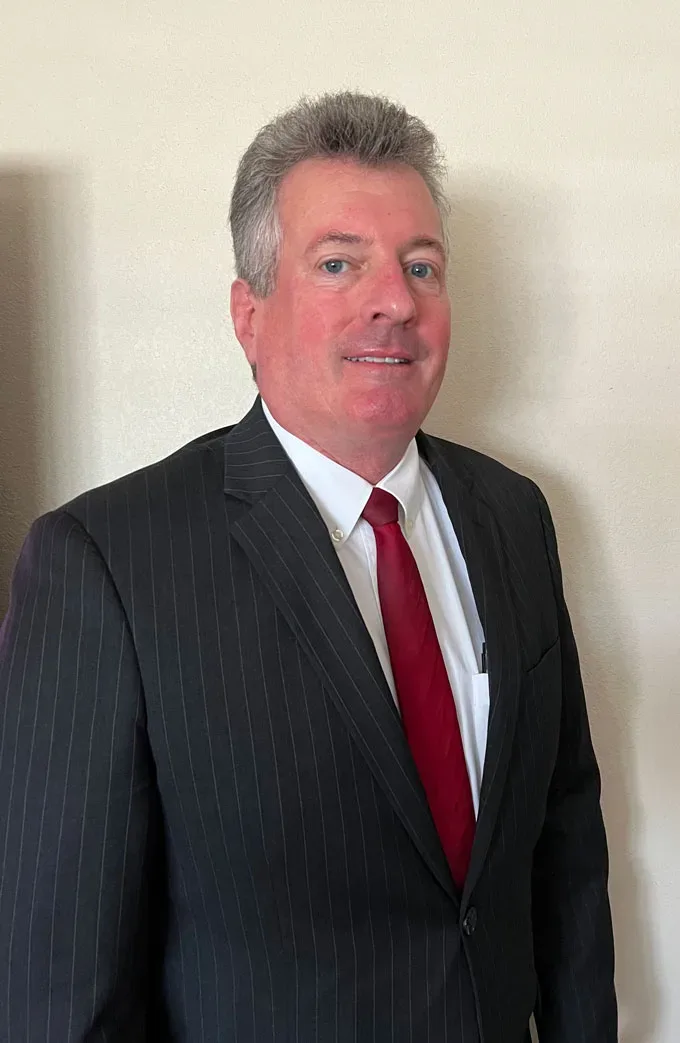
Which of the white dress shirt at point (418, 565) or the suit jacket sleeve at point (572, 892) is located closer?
the white dress shirt at point (418, 565)

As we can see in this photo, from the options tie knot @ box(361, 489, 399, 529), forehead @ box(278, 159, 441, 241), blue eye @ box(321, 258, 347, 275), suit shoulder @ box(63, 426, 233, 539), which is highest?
forehead @ box(278, 159, 441, 241)

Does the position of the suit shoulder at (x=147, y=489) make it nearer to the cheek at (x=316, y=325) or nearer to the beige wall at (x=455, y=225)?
the cheek at (x=316, y=325)

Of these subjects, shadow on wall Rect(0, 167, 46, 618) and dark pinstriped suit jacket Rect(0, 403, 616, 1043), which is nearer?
dark pinstriped suit jacket Rect(0, 403, 616, 1043)

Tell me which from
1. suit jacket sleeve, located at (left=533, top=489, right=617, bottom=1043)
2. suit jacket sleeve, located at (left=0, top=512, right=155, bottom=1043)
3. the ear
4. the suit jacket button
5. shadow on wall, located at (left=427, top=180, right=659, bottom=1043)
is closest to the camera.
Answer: suit jacket sleeve, located at (left=0, top=512, right=155, bottom=1043)

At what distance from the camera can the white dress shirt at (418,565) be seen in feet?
3.25

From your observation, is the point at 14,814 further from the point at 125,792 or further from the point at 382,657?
the point at 382,657

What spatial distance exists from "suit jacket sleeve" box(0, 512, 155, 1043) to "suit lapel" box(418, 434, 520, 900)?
38 cm

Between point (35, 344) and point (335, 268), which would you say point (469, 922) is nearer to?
point (335, 268)

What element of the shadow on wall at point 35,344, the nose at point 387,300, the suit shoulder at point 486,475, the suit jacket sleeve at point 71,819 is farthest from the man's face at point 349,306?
the shadow on wall at point 35,344

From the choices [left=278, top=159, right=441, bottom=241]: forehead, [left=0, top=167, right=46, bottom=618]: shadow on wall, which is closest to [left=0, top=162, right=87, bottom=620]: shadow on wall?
[left=0, top=167, right=46, bottom=618]: shadow on wall

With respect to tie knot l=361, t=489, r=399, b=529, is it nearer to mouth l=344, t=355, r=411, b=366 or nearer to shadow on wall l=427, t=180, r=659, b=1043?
mouth l=344, t=355, r=411, b=366

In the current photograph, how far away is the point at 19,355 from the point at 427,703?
82cm

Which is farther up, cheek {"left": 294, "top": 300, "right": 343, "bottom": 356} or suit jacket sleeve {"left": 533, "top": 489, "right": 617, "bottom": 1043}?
cheek {"left": 294, "top": 300, "right": 343, "bottom": 356}

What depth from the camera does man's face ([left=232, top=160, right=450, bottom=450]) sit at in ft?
3.08
